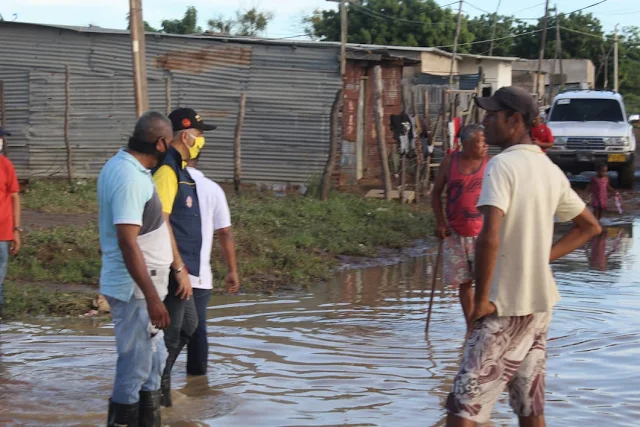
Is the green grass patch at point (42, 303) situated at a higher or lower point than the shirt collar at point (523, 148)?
lower

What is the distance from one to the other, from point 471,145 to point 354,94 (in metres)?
13.6

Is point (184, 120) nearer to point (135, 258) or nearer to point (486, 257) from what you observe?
point (135, 258)

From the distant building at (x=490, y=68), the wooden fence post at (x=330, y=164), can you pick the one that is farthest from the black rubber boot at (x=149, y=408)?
the distant building at (x=490, y=68)

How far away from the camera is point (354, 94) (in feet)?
68.5

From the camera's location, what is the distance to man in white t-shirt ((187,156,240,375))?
6035 mm

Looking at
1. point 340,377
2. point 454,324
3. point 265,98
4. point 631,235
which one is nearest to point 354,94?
point 265,98

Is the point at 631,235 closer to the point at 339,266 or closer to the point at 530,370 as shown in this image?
the point at 339,266

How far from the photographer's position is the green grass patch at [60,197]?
14539 mm

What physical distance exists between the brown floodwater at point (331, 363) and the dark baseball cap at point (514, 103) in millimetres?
2308

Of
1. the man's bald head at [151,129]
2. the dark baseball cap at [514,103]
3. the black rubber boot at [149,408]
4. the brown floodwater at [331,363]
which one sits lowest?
the brown floodwater at [331,363]

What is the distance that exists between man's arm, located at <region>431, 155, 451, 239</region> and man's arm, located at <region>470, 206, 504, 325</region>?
3441 mm

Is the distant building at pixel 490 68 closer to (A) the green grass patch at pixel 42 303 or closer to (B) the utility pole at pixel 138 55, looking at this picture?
(B) the utility pole at pixel 138 55

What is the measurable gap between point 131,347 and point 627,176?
19469mm

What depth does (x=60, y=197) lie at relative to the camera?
15.6 metres
